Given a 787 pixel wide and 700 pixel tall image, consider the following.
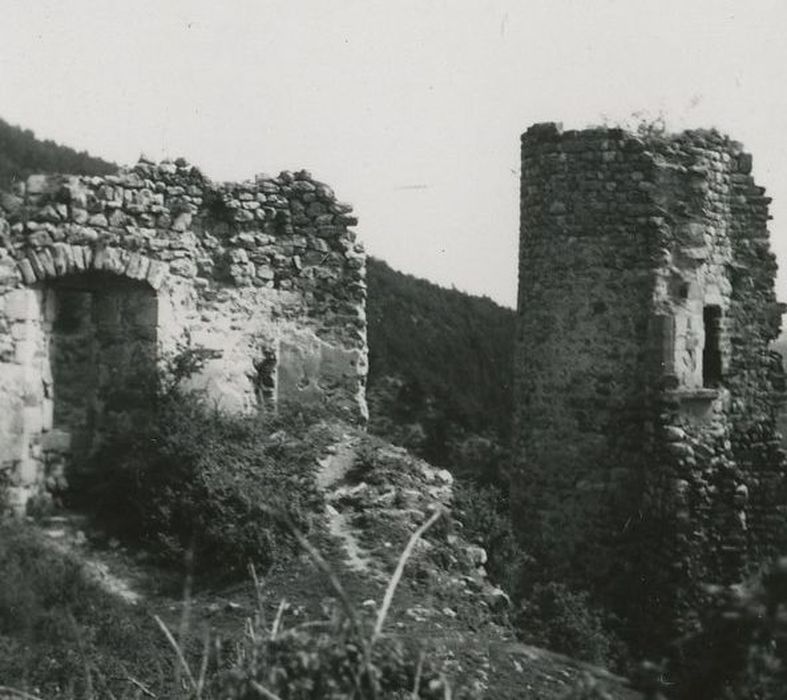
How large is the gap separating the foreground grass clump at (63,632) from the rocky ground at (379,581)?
0.36 m

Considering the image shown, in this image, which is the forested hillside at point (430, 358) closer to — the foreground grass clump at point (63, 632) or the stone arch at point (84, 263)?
the stone arch at point (84, 263)

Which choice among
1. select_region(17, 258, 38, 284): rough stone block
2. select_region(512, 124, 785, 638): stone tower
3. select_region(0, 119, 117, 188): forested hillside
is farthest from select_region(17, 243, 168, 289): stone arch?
select_region(0, 119, 117, 188): forested hillside

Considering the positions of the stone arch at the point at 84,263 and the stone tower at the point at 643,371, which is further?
the stone tower at the point at 643,371

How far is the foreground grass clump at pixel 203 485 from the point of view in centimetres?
884

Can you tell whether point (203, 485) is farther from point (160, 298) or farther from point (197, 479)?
point (160, 298)

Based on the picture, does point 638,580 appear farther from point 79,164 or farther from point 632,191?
point 79,164

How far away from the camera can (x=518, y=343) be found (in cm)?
1291

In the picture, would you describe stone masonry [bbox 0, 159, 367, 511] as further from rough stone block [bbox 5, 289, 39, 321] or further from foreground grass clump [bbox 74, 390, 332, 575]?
foreground grass clump [bbox 74, 390, 332, 575]

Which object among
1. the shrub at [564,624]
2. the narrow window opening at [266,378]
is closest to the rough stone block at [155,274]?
the narrow window opening at [266,378]

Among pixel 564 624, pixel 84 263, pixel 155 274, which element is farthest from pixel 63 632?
pixel 564 624

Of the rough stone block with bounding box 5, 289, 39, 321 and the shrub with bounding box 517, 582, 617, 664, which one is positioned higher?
the rough stone block with bounding box 5, 289, 39, 321

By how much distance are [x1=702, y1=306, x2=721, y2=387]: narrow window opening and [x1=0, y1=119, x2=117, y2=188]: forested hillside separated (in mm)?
16340

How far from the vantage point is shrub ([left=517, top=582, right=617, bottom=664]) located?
402 inches

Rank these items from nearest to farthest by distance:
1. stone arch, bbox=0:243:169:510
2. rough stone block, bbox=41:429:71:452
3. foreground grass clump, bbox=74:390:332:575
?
foreground grass clump, bbox=74:390:332:575
stone arch, bbox=0:243:169:510
rough stone block, bbox=41:429:71:452
